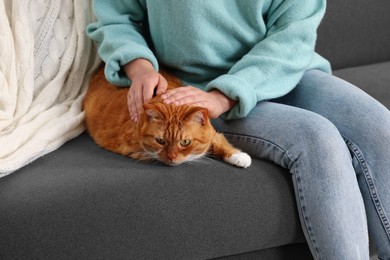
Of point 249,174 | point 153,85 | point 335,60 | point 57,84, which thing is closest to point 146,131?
point 153,85

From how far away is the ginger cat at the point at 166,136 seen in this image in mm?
1206

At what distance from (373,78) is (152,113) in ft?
3.32

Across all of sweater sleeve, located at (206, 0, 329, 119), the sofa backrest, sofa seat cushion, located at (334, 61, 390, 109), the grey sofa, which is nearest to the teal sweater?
sweater sleeve, located at (206, 0, 329, 119)

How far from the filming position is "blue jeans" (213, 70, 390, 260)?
3.74 feet

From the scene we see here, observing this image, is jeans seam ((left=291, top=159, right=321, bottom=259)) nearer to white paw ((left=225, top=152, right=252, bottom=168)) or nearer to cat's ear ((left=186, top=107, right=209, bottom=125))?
white paw ((left=225, top=152, right=252, bottom=168))

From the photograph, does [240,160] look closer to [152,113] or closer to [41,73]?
[152,113]

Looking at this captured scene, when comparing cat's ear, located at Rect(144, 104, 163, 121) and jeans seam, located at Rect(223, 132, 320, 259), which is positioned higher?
cat's ear, located at Rect(144, 104, 163, 121)

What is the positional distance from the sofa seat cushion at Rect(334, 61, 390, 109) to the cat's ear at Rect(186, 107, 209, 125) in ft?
2.27

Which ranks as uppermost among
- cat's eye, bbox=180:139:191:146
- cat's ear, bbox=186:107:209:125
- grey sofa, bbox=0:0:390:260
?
cat's ear, bbox=186:107:209:125

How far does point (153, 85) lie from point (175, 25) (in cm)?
18

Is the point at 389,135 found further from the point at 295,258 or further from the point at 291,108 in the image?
the point at 295,258

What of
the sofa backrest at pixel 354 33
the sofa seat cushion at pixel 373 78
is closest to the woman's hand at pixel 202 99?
the sofa seat cushion at pixel 373 78

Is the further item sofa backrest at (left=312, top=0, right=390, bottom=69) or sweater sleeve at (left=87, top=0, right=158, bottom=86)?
sofa backrest at (left=312, top=0, right=390, bottom=69)

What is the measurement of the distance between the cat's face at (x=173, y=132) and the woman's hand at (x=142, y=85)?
60mm
